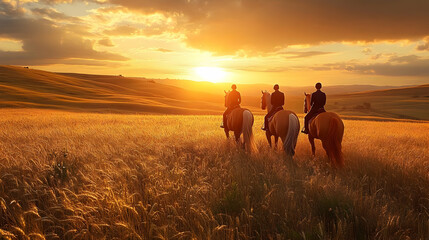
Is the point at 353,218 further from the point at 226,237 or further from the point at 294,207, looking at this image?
the point at 226,237

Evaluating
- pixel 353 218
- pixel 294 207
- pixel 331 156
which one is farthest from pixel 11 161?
pixel 331 156

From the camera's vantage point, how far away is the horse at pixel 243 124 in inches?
332

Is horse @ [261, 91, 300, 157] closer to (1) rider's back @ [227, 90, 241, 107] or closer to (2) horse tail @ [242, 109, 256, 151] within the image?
(2) horse tail @ [242, 109, 256, 151]

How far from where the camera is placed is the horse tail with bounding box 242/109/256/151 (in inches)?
328

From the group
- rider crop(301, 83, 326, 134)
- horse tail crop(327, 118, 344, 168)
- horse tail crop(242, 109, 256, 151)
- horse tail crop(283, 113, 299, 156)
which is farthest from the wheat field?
rider crop(301, 83, 326, 134)

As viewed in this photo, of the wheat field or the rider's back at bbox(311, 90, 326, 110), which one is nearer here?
the wheat field

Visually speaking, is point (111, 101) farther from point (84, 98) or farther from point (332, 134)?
point (332, 134)

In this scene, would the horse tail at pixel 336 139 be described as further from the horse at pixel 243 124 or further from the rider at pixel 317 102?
the horse at pixel 243 124

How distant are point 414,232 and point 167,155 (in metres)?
5.44

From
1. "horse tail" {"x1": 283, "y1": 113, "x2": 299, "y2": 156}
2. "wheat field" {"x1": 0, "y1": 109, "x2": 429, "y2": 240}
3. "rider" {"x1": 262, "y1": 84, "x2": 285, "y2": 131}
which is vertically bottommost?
"wheat field" {"x1": 0, "y1": 109, "x2": 429, "y2": 240}

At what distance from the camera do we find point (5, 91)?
150 ft

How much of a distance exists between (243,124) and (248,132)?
375 millimetres

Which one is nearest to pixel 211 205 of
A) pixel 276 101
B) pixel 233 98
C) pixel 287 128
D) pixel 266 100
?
pixel 287 128

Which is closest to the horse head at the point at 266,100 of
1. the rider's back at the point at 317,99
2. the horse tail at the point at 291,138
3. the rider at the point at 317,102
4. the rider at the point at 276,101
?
the rider at the point at 276,101
